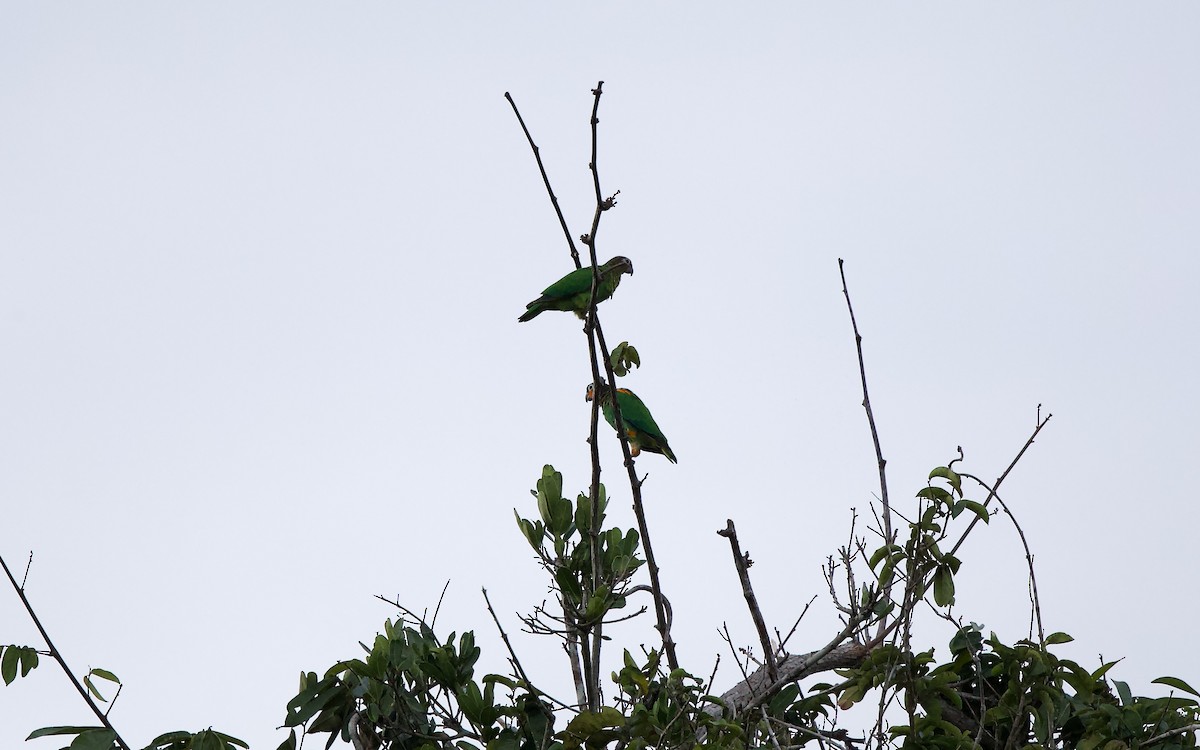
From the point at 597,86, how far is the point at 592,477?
111cm

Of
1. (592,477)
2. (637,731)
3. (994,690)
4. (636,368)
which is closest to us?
(637,731)

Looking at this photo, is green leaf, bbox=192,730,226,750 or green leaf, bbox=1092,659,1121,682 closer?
green leaf, bbox=192,730,226,750

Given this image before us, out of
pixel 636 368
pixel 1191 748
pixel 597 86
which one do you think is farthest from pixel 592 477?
pixel 1191 748

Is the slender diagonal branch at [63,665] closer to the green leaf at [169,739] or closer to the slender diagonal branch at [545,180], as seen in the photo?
the green leaf at [169,739]

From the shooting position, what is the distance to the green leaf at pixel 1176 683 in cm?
253

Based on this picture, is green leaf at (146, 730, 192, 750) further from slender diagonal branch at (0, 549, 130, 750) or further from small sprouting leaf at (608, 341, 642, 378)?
small sprouting leaf at (608, 341, 642, 378)

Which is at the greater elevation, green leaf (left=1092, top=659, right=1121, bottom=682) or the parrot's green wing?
the parrot's green wing

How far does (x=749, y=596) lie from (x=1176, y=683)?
3.53 ft

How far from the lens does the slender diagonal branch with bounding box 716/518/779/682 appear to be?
2.82m

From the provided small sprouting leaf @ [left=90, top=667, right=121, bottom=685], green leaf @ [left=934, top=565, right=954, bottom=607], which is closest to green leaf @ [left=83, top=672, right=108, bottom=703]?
small sprouting leaf @ [left=90, top=667, right=121, bottom=685]

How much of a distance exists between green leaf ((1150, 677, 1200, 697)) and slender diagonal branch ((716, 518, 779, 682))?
0.97 meters

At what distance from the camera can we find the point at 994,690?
2.81m

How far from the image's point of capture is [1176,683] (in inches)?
101

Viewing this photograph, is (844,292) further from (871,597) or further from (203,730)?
(203,730)
